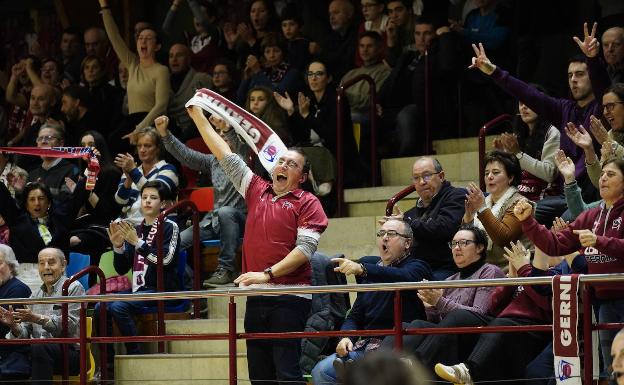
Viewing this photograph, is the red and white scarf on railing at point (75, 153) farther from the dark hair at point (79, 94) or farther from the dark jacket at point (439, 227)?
the dark jacket at point (439, 227)

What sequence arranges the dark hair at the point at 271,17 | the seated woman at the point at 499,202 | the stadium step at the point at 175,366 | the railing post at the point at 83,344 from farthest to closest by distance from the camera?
the dark hair at the point at 271,17 < the stadium step at the point at 175,366 < the seated woman at the point at 499,202 < the railing post at the point at 83,344

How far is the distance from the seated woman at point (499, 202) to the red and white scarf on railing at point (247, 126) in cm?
123

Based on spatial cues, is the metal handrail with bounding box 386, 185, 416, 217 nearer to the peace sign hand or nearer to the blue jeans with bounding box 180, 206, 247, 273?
the blue jeans with bounding box 180, 206, 247, 273

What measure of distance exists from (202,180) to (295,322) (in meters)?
4.42

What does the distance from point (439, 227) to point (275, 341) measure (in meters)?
1.48

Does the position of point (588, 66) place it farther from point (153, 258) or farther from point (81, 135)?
point (81, 135)

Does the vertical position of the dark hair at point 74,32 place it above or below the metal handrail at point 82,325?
above

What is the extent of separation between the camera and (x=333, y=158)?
11180mm

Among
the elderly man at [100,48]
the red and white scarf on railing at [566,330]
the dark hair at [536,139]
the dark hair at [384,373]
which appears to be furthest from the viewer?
the elderly man at [100,48]

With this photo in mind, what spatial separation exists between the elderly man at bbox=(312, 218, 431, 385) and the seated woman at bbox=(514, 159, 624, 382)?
817mm

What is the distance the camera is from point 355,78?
11078 mm

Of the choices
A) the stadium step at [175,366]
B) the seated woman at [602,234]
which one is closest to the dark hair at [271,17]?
the stadium step at [175,366]

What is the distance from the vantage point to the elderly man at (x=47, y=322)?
915 centimetres

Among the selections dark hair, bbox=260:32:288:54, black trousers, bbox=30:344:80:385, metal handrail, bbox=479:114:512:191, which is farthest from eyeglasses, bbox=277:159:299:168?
dark hair, bbox=260:32:288:54
